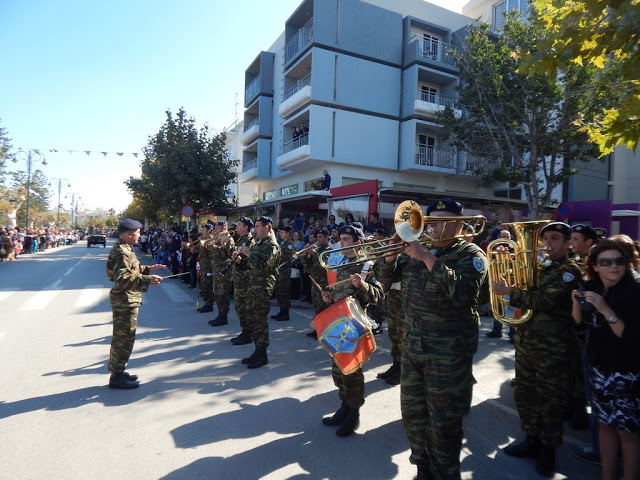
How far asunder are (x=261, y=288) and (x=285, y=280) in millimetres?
2945

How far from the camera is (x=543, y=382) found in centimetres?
314

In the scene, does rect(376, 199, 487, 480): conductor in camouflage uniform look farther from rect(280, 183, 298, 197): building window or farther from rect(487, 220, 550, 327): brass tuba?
rect(280, 183, 298, 197): building window

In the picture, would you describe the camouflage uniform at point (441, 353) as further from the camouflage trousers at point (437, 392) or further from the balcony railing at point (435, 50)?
the balcony railing at point (435, 50)

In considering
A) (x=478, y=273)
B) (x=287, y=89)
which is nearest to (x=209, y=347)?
(x=478, y=273)

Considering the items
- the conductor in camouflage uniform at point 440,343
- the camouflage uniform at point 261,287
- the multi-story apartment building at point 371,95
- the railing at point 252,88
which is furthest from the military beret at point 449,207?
the railing at point 252,88

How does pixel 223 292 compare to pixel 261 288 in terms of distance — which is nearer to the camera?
pixel 261 288

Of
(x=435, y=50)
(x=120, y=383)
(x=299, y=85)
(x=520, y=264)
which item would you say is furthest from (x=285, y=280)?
(x=435, y=50)

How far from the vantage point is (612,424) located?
2.68m

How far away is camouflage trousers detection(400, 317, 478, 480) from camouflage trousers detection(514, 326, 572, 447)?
80cm

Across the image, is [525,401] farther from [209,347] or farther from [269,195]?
[269,195]

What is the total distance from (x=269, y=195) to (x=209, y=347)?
24.3m

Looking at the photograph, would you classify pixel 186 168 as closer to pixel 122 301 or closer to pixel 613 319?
pixel 122 301

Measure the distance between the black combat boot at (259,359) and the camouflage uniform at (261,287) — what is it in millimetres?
71

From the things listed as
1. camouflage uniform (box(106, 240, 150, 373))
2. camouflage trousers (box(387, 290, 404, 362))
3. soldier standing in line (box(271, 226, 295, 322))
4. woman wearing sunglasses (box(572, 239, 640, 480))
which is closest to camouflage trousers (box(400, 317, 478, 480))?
woman wearing sunglasses (box(572, 239, 640, 480))
